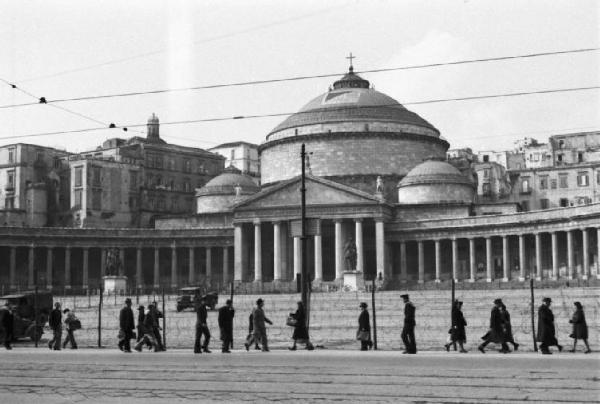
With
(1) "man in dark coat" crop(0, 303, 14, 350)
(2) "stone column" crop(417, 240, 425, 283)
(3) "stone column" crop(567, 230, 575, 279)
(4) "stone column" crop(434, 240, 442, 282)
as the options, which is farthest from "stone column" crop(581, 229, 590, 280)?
(1) "man in dark coat" crop(0, 303, 14, 350)

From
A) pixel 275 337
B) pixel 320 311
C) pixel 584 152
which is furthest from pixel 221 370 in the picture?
pixel 584 152

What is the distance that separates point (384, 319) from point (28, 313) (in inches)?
709

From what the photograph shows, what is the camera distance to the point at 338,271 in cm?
9350

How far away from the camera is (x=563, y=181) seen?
373ft

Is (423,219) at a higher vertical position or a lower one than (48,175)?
lower

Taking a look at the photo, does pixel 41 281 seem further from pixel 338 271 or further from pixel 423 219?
pixel 423 219

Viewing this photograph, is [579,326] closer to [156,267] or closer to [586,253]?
[586,253]

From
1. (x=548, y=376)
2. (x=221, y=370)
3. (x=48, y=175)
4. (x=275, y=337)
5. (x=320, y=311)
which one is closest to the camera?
(x=548, y=376)

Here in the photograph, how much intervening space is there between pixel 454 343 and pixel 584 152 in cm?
9869

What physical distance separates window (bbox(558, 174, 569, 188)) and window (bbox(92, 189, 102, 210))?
5748cm

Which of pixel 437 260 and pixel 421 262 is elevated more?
pixel 437 260

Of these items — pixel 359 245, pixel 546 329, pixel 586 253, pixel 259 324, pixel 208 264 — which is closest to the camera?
pixel 546 329

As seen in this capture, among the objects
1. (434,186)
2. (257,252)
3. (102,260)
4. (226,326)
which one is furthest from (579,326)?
(102,260)

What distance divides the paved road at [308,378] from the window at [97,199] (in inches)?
3202
